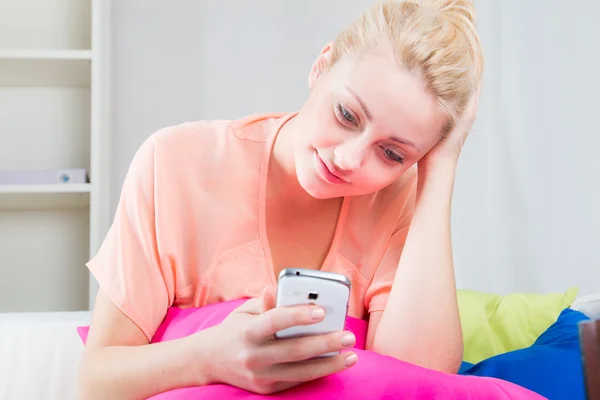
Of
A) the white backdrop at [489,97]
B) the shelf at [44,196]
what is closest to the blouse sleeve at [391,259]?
the white backdrop at [489,97]

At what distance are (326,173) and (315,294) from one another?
31 centimetres

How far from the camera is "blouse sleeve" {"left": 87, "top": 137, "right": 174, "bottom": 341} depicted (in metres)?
1.08

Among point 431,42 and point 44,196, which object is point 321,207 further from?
point 44,196

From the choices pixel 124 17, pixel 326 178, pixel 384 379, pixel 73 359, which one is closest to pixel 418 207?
pixel 326 178

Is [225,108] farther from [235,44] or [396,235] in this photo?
[396,235]

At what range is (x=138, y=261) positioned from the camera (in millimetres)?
1116

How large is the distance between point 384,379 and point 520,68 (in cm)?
136

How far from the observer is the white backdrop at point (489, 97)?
71.7 inches

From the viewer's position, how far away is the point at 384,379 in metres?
0.85

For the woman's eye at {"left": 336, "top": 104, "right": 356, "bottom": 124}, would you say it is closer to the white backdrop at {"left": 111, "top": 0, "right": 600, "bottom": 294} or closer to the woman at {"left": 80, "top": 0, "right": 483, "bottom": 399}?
the woman at {"left": 80, "top": 0, "right": 483, "bottom": 399}

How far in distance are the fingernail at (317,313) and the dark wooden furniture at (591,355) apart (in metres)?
0.35

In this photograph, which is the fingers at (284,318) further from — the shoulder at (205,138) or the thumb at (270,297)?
the shoulder at (205,138)

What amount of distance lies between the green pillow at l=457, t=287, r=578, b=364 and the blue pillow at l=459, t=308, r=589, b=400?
0.17 m

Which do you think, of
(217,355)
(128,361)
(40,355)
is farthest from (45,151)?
(217,355)
